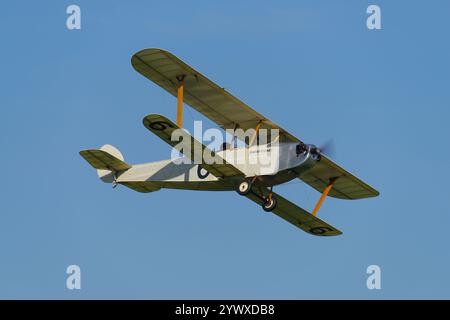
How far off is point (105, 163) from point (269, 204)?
5.29 m

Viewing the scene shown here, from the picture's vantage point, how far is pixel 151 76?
29484 millimetres

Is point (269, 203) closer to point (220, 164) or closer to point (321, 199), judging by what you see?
point (220, 164)

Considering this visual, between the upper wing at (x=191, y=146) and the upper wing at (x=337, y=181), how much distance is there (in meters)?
3.06

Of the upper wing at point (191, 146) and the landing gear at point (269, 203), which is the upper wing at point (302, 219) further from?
the upper wing at point (191, 146)

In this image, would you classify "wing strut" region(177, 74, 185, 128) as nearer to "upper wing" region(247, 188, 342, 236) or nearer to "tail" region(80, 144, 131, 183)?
"tail" region(80, 144, 131, 183)

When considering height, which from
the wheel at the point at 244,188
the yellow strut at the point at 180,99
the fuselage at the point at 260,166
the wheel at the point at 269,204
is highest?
the yellow strut at the point at 180,99

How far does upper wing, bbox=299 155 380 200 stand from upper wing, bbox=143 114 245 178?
3062 millimetres

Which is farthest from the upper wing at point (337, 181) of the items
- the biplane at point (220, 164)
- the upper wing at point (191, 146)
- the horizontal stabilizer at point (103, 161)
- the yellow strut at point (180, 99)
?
the horizontal stabilizer at point (103, 161)

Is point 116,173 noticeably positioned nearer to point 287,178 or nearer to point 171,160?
point 171,160

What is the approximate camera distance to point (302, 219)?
3197 cm

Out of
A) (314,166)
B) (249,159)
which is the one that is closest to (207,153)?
(249,159)

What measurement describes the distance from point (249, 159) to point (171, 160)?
8.84 ft

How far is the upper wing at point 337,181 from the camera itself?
3158cm

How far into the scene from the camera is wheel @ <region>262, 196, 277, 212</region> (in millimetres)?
29391
